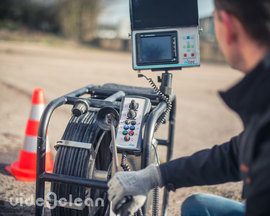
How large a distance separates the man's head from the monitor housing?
115 cm

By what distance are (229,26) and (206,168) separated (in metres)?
0.79

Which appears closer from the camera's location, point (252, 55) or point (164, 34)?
point (252, 55)

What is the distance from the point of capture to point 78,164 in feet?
9.37

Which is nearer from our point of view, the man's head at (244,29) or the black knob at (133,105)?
the man's head at (244,29)

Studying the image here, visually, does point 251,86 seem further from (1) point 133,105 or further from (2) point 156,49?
(2) point 156,49

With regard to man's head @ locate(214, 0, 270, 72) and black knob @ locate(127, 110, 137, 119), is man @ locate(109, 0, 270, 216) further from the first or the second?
black knob @ locate(127, 110, 137, 119)

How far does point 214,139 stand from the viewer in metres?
6.76

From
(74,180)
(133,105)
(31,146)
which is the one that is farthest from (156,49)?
(31,146)

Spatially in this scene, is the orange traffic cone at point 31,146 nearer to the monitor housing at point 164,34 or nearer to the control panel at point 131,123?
the monitor housing at point 164,34

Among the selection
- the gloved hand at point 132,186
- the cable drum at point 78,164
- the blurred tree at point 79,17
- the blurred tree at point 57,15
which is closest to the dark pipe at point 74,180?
the cable drum at point 78,164

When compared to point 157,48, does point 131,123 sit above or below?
below

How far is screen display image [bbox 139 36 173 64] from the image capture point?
310 cm

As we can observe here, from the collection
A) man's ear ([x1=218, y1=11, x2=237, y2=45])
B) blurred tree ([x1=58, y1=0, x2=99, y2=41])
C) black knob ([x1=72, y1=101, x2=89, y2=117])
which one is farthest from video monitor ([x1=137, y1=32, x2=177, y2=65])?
blurred tree ([x1=58, y1=0, x2=99, y2=41])

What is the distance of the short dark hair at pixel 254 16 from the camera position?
159 centimetres
